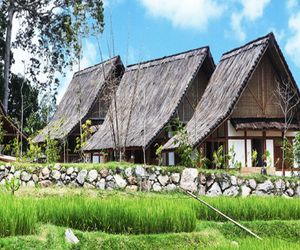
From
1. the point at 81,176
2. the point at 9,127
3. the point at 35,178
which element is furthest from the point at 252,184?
the point at 9,127

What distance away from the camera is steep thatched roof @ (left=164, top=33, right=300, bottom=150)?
1803 centimetres

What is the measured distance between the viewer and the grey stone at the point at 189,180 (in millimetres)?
13333

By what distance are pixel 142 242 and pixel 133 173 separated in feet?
19.3

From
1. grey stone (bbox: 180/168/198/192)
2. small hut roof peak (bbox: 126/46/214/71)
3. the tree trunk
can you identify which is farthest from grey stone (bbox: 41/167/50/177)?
the tree trunk

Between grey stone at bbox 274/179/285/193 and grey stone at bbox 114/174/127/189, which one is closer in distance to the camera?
grey stone at bbox 114/174/127/189

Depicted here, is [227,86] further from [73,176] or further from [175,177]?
[73,176]

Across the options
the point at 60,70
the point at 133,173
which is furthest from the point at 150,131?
the point at 60,70

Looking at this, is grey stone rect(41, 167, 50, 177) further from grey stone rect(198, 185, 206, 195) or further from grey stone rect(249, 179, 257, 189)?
grey stone rect(249, 179, 257, 189)

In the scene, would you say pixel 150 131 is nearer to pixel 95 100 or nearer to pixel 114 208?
pixel 95 100

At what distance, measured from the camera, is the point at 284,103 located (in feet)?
65.7

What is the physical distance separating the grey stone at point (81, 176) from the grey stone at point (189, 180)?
2164mm

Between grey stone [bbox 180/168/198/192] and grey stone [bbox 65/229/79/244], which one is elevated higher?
grey stone [bbox 180/168/198/192]

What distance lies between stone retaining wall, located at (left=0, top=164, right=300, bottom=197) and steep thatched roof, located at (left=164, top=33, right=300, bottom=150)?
369 centimetres

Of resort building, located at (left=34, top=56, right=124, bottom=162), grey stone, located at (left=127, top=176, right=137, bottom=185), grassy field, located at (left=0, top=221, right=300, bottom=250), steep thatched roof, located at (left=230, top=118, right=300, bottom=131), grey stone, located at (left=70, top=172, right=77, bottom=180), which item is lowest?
grassy field, located at (left=0, top=221, right=300, bottom=250)
